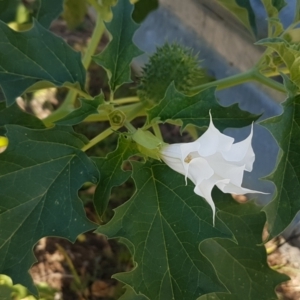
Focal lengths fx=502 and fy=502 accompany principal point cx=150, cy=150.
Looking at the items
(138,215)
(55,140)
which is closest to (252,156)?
(138,215)

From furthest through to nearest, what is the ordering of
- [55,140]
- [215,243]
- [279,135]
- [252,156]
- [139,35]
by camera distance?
[139,35] → [215,243] → [55,140] → [279,135] → [252,156]

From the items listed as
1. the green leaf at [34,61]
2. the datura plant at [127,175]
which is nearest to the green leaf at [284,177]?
the datura plant at [127,175]

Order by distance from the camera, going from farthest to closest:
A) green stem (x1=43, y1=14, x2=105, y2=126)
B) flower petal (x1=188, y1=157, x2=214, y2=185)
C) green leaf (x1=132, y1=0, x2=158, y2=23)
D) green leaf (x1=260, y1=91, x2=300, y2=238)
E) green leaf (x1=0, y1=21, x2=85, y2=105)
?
green leaf (x1=132, y1=0, x2=158, y2=23), green stem (x1=43, y1=14, x2=105, y2=126), green leaf (x1=0, y1=21, x2=85, y2=105), green leaf (x1=260, y1=91, x2=300, y2=238), flower petal (x1=188, y1=157, x2=214, y2=185)

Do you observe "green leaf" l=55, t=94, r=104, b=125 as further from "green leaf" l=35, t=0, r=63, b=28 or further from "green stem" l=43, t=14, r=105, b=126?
"green leaf" l=35, t=0, r=63, b=28

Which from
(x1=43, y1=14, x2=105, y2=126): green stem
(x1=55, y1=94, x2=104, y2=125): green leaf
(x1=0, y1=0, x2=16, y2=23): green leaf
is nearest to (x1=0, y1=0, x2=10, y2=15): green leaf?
(x1=0, y1=0, x2=16, y2=23): green leaf

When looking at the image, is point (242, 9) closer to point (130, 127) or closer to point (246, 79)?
point (246, 79)

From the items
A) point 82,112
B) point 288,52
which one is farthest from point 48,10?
point 288,52

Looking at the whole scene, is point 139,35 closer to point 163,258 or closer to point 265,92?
point 265,92
